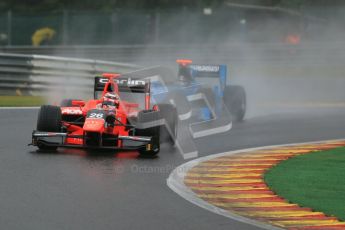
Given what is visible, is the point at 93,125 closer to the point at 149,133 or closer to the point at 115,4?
the point at 149,133

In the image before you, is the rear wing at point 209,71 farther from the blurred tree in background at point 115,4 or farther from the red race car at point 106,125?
the blurred tree in background at point 115,4

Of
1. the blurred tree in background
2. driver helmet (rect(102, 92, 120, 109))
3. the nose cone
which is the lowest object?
the nose cone

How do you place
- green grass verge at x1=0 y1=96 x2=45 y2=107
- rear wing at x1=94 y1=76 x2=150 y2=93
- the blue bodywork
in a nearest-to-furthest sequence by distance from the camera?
rear wing at x1=94 y1=76 x2=150 y2=93
the blue bodywork
green grass verge at x1=0 y1=96 x2=45 y2=107

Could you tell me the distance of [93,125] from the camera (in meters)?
11.6

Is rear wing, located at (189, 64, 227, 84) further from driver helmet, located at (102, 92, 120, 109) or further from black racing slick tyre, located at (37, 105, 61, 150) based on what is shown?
black racing slick tyre, located at (37, 105, 61, 150)

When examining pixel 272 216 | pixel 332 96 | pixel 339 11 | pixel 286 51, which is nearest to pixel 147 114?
pixel 272 216

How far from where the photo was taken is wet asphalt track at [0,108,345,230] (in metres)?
7.45

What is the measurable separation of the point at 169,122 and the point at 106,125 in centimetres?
150

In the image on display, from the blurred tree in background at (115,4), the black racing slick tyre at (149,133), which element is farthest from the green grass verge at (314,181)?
the blurred tree in background at (115,4)

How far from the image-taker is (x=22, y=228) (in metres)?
7.04

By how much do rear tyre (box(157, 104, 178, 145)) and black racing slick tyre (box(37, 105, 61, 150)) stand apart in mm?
1641

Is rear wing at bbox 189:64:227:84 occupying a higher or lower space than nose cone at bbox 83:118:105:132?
higher

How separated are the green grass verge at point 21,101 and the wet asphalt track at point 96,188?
410 centimetres

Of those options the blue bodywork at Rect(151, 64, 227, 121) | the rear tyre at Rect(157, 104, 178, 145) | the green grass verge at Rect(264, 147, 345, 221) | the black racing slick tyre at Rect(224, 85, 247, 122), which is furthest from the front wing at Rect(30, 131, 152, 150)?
the black racing slick tyre at Rect(224, 85, 247, 122)
